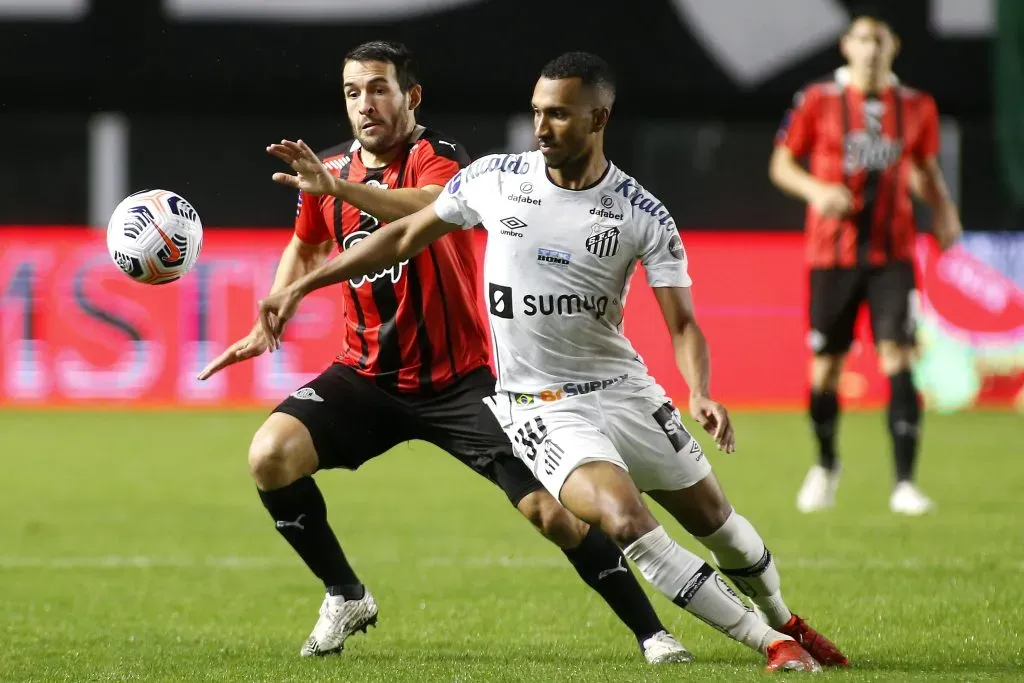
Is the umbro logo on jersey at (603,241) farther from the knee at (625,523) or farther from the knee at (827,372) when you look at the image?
the knee at (827,372)

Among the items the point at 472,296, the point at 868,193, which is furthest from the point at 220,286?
the point at 472,296

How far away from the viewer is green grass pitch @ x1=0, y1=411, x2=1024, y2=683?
207 inches

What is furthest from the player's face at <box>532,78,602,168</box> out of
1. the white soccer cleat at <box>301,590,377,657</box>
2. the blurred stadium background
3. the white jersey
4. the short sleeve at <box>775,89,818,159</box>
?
the short sleeve at <box>775,89,818,159</box>

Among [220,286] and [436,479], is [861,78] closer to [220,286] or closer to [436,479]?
[436,479]

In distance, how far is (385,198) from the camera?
5336mm

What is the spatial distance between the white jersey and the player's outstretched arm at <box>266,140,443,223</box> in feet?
0.92

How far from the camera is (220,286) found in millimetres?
14891

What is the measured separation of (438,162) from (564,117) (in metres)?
0.85

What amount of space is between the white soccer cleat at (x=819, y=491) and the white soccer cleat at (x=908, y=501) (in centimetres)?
36

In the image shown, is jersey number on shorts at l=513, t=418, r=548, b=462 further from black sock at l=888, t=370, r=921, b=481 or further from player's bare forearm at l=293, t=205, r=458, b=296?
black sock at l=888, t=370, r=921, b=481

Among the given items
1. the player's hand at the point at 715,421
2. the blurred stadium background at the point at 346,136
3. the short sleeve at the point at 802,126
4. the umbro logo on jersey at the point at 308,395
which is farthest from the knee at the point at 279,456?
the short sleeve at the point at 802,126

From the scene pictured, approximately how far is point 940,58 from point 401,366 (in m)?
11.6

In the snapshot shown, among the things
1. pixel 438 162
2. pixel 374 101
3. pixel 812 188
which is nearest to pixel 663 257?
pixel 438 162

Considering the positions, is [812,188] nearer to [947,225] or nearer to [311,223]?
[947,225]
